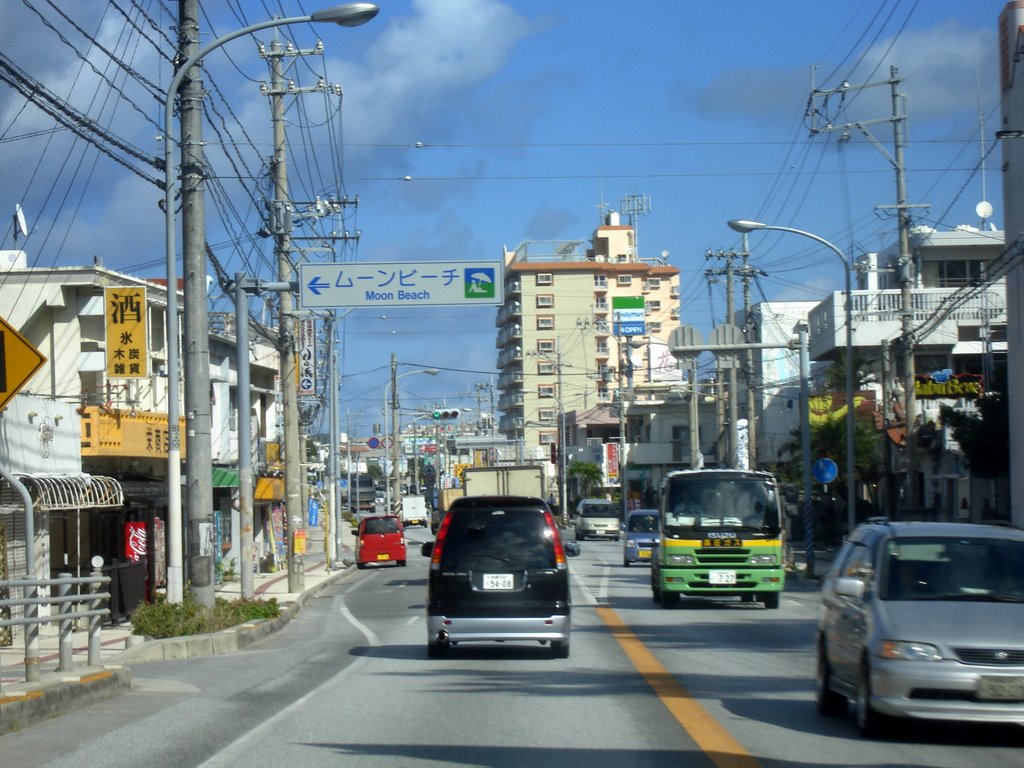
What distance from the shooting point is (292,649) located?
18.9 metres

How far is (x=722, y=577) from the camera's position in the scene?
77.3 ft

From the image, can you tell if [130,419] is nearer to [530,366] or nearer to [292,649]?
[292,649]

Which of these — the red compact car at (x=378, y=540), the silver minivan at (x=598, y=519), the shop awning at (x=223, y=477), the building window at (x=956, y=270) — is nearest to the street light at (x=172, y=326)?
the shop awning at (x=223, y=477)

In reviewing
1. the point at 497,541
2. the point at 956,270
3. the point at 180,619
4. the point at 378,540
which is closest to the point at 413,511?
the point at 378,540

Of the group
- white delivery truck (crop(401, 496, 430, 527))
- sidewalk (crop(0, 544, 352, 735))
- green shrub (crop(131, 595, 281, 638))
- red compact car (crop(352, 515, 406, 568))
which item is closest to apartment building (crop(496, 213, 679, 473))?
white delivery truck (crop(401, 496, 430, 527))

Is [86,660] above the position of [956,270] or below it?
below

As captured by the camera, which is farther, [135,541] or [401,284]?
[401,284]

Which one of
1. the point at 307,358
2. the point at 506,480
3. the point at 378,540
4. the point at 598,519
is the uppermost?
the point at 307,358

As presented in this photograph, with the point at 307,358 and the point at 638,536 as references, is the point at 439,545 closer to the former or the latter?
the point at 638,536

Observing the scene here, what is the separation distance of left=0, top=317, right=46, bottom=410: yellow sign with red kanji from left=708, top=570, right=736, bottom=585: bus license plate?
1488 cm

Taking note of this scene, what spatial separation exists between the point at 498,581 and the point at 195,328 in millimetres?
7335

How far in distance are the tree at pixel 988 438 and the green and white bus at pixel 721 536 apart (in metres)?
14.6

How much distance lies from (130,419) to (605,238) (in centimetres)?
8944

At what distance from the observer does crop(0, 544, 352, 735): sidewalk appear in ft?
36.0
